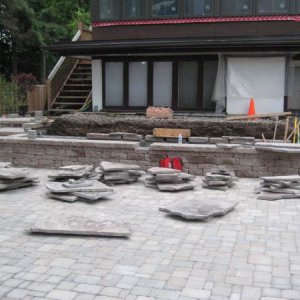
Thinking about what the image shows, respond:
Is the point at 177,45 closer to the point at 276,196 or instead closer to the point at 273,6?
the point at 273,6

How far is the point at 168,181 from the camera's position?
28.5 ft

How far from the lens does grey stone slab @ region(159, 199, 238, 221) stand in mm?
6516

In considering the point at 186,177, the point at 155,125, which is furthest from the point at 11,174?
the point at 155,125

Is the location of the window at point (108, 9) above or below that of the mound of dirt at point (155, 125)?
above

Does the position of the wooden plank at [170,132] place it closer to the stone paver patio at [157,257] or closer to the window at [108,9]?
the stone paver patio at [157,257]

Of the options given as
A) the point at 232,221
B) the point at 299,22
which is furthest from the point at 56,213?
the point at 299,22

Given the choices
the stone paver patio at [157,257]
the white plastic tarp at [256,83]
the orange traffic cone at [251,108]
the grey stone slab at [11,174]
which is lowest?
the stone paver patio at [157,257]

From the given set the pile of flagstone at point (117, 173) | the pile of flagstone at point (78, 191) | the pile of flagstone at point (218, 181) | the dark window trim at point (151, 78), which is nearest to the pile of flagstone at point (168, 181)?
the pile of flagstone at point (218, 181)

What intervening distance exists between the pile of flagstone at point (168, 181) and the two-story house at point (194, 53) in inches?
264

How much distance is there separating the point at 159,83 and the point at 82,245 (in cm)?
1094

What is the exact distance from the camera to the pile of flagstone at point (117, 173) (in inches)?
351

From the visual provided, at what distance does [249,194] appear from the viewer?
8.19 meters

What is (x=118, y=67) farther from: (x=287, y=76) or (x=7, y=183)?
(x=7, y=183)

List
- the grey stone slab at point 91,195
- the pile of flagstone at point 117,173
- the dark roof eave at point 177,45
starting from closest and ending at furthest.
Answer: the grey stone slab at point 91,195 → the pile of flagstone at point 117,173 → the dark roof eave at point 177,45
